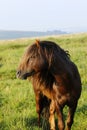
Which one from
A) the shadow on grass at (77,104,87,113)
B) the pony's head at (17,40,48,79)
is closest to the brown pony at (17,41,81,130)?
the pony's head at (17,40,48,79)

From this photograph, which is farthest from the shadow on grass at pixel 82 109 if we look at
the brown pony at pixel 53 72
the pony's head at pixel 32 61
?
the pony's head at pixel 32 61

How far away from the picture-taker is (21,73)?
5996 mm

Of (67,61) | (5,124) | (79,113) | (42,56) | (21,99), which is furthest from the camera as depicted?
(21,99)

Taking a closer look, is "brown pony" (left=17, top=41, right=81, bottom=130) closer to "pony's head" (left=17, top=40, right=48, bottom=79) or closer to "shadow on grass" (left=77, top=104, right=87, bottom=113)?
"pony's head" (left=17, top=40, right=48, bottom=79)

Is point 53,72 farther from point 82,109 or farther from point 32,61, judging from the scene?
point 82,109

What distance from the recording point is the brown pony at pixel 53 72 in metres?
5.96

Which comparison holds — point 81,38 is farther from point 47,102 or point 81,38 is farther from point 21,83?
point 47,102

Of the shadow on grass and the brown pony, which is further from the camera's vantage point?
the shadow on grass

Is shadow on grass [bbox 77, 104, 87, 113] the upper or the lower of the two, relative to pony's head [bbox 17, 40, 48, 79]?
lower

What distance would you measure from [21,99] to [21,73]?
4.02 m

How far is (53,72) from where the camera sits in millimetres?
6438

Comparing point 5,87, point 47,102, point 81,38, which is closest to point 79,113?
point 47,102

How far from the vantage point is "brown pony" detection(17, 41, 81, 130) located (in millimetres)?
5965

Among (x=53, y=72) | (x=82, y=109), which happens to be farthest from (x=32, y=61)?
(x=82, y=109)
